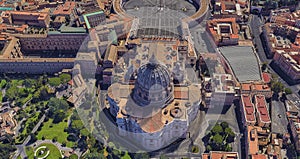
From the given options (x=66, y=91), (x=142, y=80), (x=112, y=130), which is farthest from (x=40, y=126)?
(x=142, y=80)

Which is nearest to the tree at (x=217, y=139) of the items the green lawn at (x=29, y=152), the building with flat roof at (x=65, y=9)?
the green lawn at (x=29, y=152)

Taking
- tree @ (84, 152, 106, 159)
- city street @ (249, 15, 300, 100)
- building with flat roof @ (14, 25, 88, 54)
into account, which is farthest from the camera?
building with flat roof @ (14, 25, 88, 54)

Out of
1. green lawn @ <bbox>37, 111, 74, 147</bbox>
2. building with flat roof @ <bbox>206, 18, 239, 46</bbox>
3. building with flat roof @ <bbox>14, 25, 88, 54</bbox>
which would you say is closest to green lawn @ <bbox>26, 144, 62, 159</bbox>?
green lawn @ <bbox>37, 111, 74, 147</bbox>

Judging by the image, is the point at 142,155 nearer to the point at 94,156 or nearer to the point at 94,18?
the point at 94,156

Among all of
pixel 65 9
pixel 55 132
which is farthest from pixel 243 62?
pixel 65 9

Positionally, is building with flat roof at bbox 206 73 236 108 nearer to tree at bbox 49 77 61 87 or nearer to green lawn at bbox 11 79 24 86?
tree at bbox 49 77 61 87

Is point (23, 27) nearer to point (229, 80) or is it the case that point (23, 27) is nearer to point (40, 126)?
point (40, 126)

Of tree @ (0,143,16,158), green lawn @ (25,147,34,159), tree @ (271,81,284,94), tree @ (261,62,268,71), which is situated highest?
tree @ (261,62,268,71)

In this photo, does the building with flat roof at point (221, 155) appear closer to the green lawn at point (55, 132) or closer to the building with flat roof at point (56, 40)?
the green lawn at point (55, 132)
